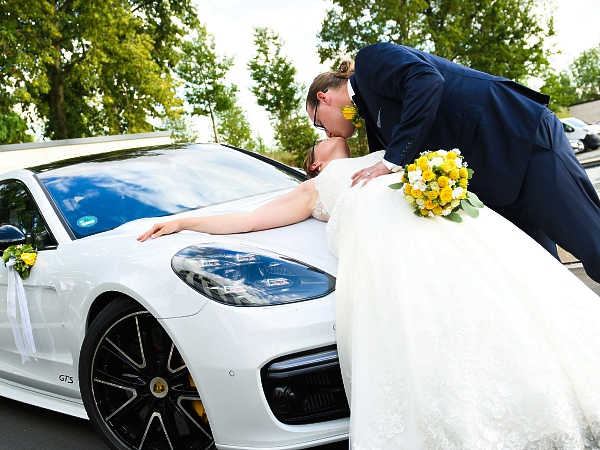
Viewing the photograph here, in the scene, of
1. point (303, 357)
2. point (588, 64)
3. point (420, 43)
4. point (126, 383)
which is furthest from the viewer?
point (588, 64)

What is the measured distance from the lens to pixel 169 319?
8.25ft

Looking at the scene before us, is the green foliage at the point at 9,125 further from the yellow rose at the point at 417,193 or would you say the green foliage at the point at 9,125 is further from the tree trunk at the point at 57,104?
the yellow rose at the point at 417,193

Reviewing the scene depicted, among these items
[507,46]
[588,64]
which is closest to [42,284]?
[507,46]

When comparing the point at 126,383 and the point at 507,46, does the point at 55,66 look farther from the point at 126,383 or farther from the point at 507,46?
the point at 126,383

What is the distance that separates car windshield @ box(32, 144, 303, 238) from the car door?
0.54ft

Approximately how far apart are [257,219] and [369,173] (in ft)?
1.99

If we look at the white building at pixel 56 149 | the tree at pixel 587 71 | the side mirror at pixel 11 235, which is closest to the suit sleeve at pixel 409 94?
the side mirror at pixel 11 235

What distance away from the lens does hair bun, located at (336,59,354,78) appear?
3.25m

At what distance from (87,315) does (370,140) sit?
1603mm

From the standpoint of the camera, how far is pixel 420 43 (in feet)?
96.7

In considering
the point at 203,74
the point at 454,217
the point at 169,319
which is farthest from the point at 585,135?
the point at 169,319

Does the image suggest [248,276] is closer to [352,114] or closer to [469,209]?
[469,209]

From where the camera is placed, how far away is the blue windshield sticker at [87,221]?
3441 millimetres

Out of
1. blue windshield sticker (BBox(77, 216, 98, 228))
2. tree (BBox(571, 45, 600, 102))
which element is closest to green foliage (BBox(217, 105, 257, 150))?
blue windshield sticker (BBox(77, 216, 98, 228))
